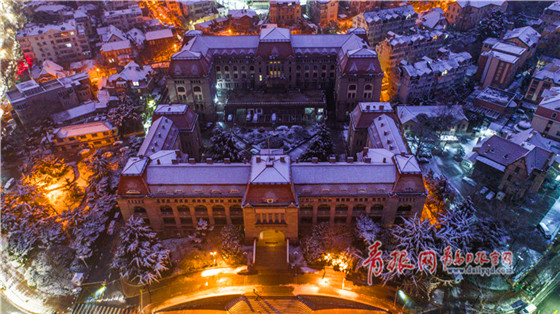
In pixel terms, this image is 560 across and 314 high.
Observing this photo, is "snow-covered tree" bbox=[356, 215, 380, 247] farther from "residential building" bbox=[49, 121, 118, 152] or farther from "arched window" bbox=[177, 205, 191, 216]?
"residential building" bbox=[49, 121, 118, 152]

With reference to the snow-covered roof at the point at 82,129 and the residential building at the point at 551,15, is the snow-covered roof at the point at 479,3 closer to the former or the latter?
the residential building at the point at 551,15

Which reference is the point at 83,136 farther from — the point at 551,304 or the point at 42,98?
the point at 551,304

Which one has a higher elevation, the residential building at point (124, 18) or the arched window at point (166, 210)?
the residential building at point (124, 18)

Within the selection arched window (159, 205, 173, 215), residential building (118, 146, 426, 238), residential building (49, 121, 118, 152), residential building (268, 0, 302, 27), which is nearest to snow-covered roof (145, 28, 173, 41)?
residential building (268, 0, 302, 27)

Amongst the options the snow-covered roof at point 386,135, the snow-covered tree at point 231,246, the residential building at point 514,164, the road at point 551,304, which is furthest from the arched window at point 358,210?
the road at point 551,304

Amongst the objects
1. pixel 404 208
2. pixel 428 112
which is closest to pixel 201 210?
pixel 404 208

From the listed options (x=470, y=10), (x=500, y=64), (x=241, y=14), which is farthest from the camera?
(x=241, y=14)
